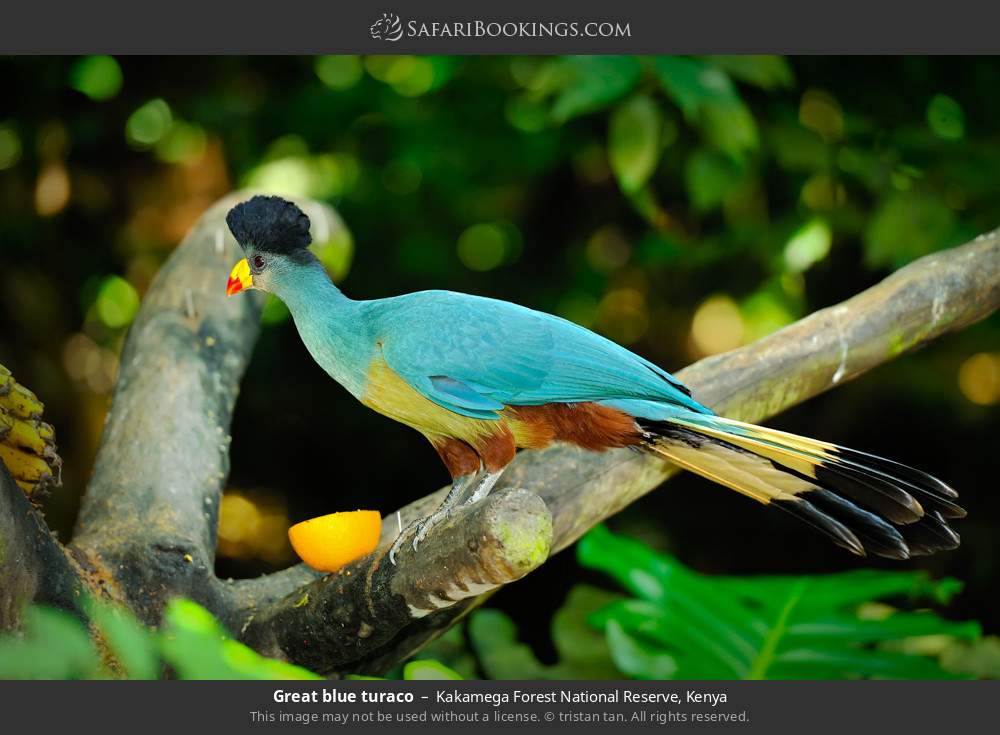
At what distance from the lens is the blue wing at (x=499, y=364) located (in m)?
1.51

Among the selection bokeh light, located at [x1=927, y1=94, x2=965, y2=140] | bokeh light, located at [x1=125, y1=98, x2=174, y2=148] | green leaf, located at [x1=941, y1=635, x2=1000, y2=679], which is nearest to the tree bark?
bokeh light, located at [x1=927, y1=94, x2=965, y2=140]

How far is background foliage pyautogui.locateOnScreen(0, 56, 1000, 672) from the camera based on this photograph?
8.47 ft

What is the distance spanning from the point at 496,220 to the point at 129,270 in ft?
4.31

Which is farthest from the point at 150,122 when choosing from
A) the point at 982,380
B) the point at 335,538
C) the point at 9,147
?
the point at 982,380

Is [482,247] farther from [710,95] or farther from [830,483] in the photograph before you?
[830,483]

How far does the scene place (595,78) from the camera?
82.8 inches

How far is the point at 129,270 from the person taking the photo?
135 inches

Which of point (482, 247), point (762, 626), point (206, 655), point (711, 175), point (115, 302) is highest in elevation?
point (482, 247)

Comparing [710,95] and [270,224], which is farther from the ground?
[710,95]

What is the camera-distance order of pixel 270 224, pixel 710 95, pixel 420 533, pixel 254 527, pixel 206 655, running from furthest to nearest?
pixel 254 527
pixel 710 95
pixel 270 224
pixel 420 533
pixel 206 655

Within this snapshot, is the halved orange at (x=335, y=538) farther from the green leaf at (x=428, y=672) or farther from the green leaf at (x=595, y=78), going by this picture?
the green leaf at (x=595, y=78)

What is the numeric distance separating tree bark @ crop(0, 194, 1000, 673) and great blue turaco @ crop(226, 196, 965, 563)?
0.16 meters

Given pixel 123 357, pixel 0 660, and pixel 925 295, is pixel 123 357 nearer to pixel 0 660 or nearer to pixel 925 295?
pixel 0 660

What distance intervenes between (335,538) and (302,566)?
30 centimetres
